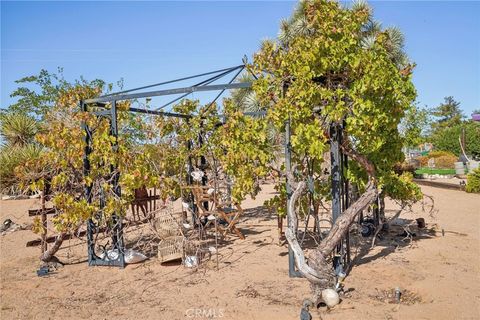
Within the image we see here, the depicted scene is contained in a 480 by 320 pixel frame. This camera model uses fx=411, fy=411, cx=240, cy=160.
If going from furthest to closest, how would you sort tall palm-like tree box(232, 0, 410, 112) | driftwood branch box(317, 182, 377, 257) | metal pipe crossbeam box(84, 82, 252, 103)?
tall palm-like tree box(232, 0, 410, 112), metal pipe crossbeam box(84, 82, 252, 103), driftwood branch box(317, 182, 377, 257)

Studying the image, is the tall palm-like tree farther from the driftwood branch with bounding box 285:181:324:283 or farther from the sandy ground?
the driftwood branch with bounding box 285:181:324:283

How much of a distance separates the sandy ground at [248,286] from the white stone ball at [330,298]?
2.6 inches

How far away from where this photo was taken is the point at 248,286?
5047 millimetres

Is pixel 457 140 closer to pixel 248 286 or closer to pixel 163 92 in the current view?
pixel 163 92

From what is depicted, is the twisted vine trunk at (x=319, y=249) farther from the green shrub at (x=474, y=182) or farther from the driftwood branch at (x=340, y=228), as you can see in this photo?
the green shrub at (x=474, y=182)

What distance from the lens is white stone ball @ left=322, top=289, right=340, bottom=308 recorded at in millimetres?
4105

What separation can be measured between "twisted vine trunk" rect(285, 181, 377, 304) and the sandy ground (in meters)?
0.27

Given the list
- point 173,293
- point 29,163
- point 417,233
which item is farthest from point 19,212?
point 417,233

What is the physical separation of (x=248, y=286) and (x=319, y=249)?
1.10m

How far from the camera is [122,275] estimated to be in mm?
5867

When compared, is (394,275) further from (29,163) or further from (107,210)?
(29,163)

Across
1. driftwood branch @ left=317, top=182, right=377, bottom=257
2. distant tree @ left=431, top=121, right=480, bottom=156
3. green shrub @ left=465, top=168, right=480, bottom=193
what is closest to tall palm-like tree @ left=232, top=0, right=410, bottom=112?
green shrub @ left=465, top=168, right=480, bottom=193

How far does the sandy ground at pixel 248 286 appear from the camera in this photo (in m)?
4.15

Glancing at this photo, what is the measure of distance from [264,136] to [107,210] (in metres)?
2.43
